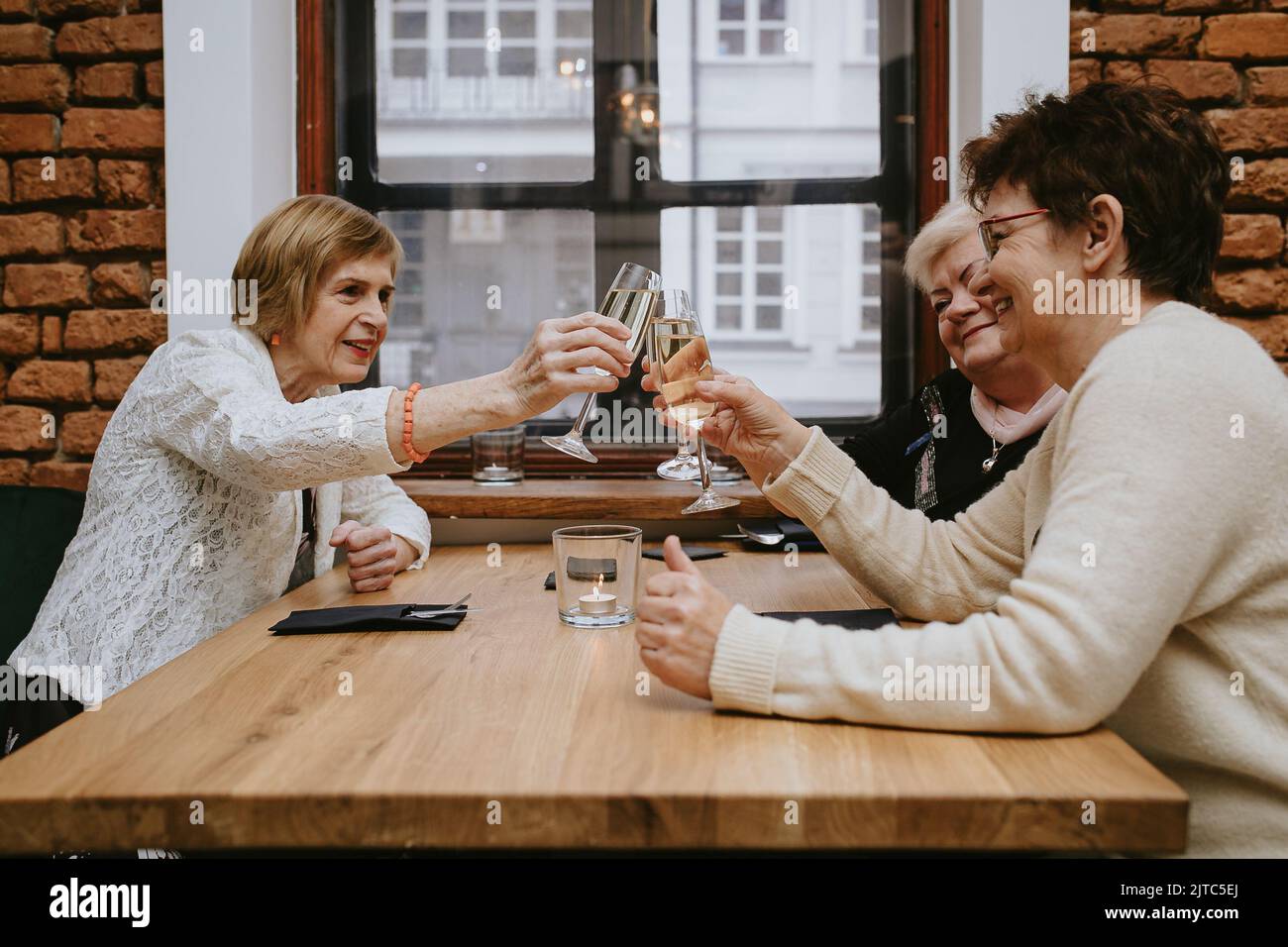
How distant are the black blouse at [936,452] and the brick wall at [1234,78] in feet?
2.51

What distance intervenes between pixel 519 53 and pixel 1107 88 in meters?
1.79

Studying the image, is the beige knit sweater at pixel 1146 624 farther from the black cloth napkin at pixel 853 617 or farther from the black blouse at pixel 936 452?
the black blouse at pixel 936 452

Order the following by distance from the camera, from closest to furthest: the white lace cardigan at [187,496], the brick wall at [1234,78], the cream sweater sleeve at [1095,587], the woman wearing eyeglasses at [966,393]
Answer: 1. the cream sweater sleeve at [1095,587]
2. the white lace cardigan at [187,496]
3. the woman wearing eyeglasses at [966,393]
4. the brick wall at [1234,78]

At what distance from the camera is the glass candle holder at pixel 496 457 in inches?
92.6

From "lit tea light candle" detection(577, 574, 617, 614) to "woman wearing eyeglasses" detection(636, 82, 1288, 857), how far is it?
298 millimetres

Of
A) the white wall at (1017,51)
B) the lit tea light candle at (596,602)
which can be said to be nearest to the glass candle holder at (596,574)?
the lit tea light candle at (596,602)

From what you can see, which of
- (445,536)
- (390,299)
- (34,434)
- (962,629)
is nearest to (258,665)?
(962,629)

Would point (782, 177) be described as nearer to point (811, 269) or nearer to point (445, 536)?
point (811, 269)

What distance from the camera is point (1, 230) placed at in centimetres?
238

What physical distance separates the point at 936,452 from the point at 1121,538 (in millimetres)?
1162

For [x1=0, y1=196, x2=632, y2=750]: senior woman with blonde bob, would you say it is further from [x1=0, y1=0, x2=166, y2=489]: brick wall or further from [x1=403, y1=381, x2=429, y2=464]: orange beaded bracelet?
[x1=0, y1=0, x2=166, y2=489]: brick wall

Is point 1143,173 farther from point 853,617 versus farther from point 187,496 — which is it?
point 187,496

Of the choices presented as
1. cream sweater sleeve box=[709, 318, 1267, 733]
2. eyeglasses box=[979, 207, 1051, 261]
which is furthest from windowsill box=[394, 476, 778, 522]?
cream sweater sleeve box=[709, 318, 1267, 733]

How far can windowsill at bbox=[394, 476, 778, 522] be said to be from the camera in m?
2.14
